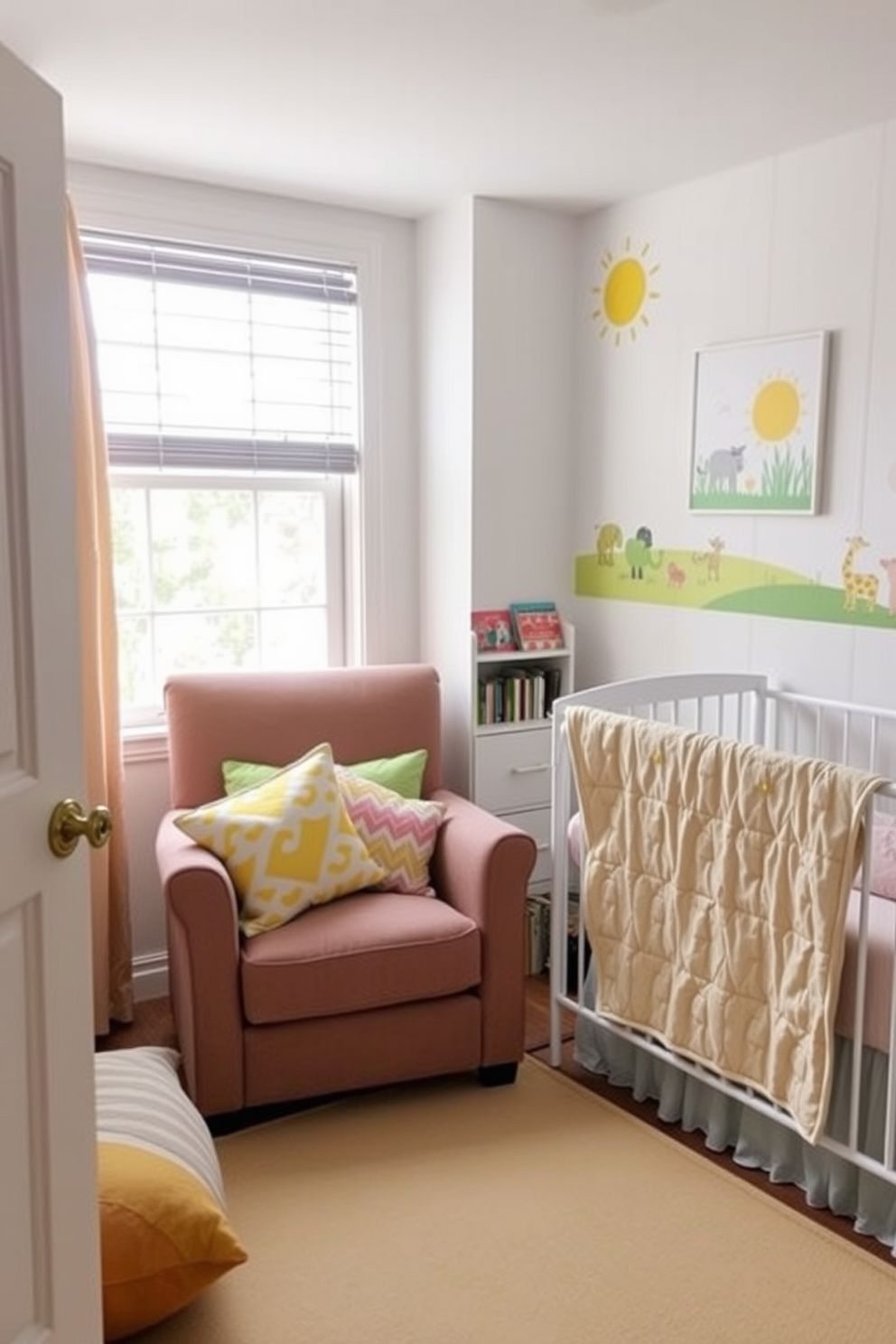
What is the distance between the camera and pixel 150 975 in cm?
327

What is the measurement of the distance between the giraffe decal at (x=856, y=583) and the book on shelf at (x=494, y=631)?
3.48 ft

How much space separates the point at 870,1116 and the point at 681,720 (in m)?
1.32

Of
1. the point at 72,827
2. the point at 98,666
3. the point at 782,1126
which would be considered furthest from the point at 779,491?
the point at 72,827

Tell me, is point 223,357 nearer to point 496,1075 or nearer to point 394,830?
point 394,830

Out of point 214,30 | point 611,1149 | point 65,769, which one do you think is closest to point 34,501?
point 65,769

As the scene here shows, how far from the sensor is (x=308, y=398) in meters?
3.45

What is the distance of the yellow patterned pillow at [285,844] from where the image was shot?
101 inches

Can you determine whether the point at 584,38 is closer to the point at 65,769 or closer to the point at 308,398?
the point at 308,398

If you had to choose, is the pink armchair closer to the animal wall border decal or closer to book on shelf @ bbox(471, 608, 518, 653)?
book on shelf @ bbox(471, 608, 518, 653)

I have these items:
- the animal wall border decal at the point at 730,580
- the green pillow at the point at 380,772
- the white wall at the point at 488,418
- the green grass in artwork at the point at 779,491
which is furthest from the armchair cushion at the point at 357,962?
the green grass in artwork at the point at 779,491

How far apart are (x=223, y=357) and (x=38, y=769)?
2215mm

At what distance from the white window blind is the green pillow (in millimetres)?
926

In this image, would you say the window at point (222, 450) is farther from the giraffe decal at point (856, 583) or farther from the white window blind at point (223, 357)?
the giraffe decal at point (856, 583)

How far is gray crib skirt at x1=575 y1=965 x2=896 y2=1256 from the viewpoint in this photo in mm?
2174
